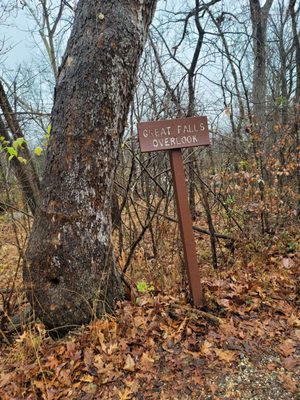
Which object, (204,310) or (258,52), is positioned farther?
(258,52)

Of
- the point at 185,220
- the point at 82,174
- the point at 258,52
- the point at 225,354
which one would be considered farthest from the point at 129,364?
the point at 258,52

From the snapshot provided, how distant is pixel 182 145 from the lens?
2.43m

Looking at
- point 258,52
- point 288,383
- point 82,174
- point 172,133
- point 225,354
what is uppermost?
point 258,52

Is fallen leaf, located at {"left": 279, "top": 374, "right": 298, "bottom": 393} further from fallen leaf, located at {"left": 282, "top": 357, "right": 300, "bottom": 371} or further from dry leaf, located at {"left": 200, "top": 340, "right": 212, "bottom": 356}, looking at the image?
dry leaf, located at {"left": 200, "top": 340, "right": 212, "bottom": 356}

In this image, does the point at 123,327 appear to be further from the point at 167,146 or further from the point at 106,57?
the point at 106,57

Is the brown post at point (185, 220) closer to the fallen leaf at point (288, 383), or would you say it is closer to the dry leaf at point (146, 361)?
the dry leaf at point (146, 361)

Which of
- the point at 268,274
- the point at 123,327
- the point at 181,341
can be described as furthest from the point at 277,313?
the point at 123,327

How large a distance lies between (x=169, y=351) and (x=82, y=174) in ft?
5.03

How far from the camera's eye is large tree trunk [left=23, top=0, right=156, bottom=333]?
6.97 ft

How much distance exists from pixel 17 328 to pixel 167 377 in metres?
1.48

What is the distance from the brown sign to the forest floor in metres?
1.41

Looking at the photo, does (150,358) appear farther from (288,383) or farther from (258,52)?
(258,52)

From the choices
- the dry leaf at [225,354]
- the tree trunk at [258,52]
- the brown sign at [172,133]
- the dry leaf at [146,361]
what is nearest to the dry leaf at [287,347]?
the dry leaf at [225,354]

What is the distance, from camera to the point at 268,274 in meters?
3.27
